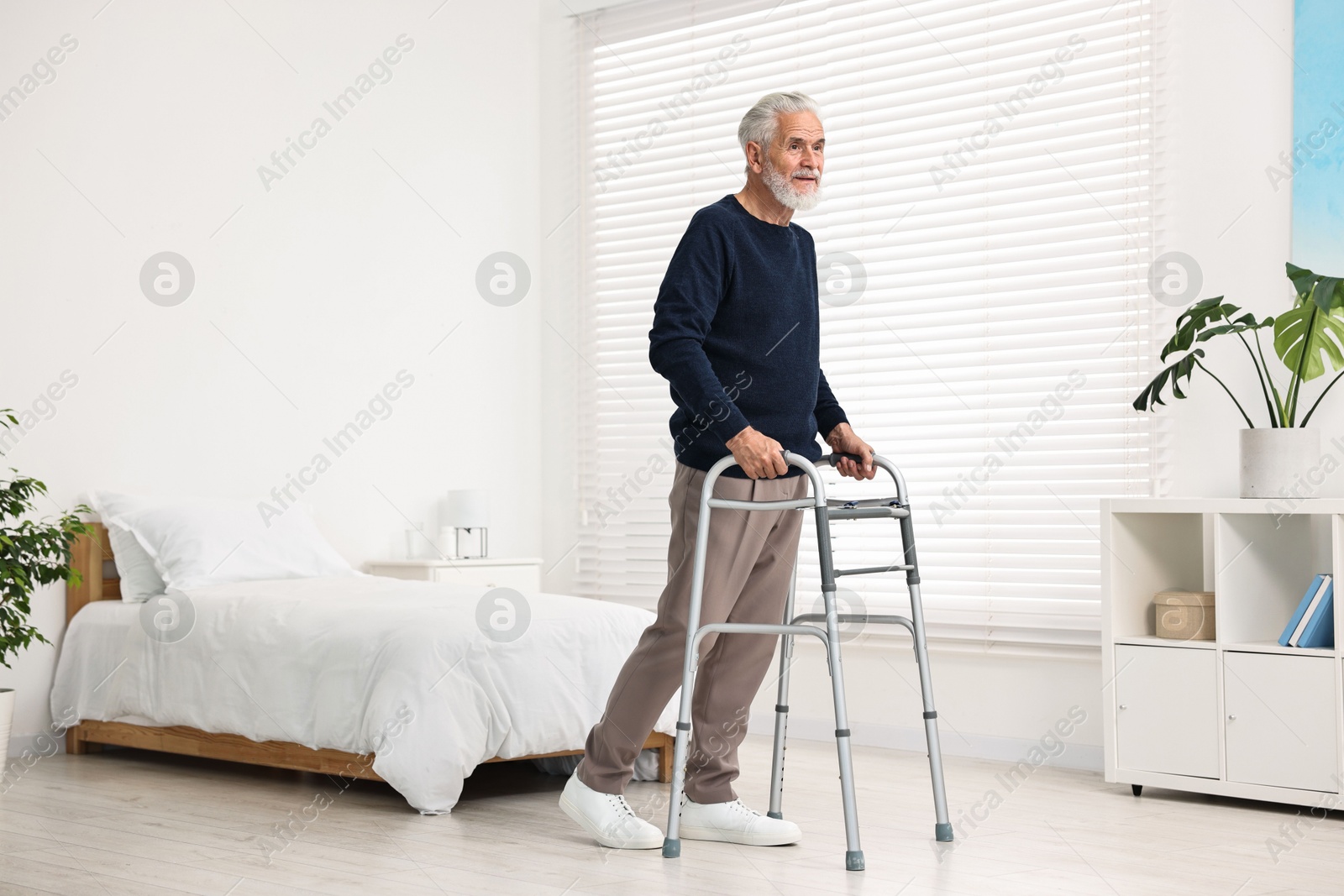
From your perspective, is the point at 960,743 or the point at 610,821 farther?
the point at 960,743

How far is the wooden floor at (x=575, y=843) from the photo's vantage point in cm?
256

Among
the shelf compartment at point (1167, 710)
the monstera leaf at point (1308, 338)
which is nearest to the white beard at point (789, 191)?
the monstera leaf at point (1308, 338)

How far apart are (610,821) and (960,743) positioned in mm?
1943

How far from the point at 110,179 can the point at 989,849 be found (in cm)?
342

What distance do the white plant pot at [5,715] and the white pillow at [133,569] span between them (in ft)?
1.89

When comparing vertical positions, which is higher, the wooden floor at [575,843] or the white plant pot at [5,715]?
the white plant pot at [5,715]

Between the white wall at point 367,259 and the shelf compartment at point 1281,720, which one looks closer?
the shelf compartment at point 1281,720

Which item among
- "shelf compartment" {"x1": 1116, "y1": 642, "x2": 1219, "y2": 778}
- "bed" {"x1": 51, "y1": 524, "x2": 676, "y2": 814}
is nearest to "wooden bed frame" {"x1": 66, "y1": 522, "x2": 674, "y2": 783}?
"bed" {"x1": 51, "y1": 524, "x2": 676, "y2": 814}

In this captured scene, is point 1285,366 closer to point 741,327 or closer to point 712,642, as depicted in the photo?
point 741,327

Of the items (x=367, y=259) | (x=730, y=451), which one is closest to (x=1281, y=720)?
(x=730, y=451)

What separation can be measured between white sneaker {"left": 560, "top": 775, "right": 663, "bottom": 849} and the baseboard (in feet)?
4.86

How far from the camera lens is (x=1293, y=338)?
3.54 m

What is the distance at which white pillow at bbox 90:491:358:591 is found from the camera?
13.6 feet

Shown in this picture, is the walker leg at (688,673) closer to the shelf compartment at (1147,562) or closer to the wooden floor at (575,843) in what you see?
the wooden floor at (575,843)
